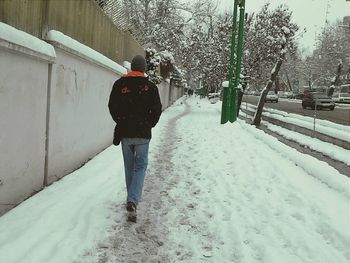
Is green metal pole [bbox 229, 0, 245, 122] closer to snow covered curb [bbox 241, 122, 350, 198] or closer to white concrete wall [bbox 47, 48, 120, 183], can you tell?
snow covered curb [bbox 241, 122, 350, 198]

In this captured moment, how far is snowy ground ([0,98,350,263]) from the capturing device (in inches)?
152

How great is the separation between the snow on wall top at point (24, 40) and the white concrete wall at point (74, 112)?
47cm

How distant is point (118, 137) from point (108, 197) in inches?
42.4

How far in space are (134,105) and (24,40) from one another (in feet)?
4.43

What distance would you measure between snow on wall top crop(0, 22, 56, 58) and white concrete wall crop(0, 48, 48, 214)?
0.38 ft

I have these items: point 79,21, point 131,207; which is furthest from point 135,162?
point 79,21

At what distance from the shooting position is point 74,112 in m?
6.67

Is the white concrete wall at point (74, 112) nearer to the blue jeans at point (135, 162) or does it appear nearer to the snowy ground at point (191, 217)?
the snowy ground at point (191, 217)

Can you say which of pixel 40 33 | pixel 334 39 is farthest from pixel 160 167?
pixel 334 39

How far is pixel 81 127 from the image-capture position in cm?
715

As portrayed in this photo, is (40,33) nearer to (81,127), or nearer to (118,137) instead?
(118,137)

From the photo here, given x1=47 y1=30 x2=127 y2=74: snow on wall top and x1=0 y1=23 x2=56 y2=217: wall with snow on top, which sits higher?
x1=47 y1=30 x2=127 y2=74: snow on wall top

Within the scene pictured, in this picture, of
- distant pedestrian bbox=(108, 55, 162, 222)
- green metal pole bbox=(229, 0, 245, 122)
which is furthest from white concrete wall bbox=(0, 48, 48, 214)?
green metal pole bbox=(229, 0, 245, 122)

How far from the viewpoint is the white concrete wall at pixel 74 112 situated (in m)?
5.72
